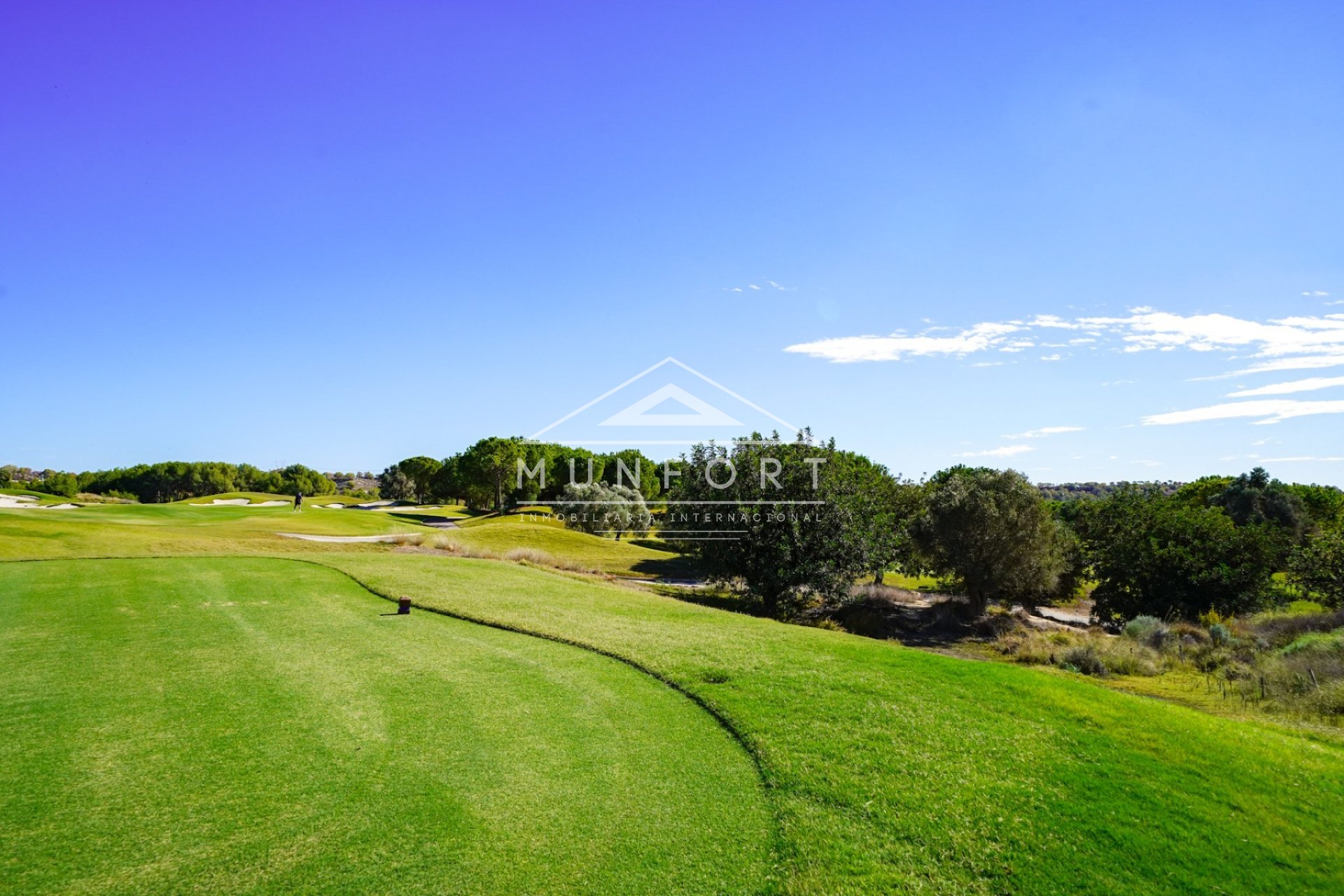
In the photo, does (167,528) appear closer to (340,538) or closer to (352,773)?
(340,538)

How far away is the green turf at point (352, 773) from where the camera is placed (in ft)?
17.8

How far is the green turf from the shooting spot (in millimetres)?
5422

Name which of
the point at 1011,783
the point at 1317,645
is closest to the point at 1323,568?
the point at 1317,645

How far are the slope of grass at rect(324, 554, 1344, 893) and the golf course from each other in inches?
1.4

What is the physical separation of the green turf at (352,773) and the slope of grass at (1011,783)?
0.75m

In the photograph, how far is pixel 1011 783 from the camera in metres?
7.26

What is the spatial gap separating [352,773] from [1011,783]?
725cm

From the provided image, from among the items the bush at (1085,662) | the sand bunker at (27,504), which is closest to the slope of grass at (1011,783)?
the bush at (1085,662)

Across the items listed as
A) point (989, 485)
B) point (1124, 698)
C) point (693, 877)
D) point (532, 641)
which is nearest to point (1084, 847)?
point (693, 877)

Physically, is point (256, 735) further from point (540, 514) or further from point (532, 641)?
point (540, 514)

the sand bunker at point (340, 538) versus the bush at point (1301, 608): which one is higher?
the sand bunker at point (340, 538)

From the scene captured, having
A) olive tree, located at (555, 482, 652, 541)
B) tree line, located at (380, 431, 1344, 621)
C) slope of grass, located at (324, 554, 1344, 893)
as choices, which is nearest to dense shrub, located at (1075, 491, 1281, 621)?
tree line, located at (380, 431, 1344, 621)

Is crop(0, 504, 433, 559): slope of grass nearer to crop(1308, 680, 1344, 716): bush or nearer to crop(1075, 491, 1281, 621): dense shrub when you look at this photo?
crop(1308, 680, 1344, 716): bush

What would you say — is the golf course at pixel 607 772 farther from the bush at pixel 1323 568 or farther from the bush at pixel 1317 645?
the bush at pixel 1323 568
